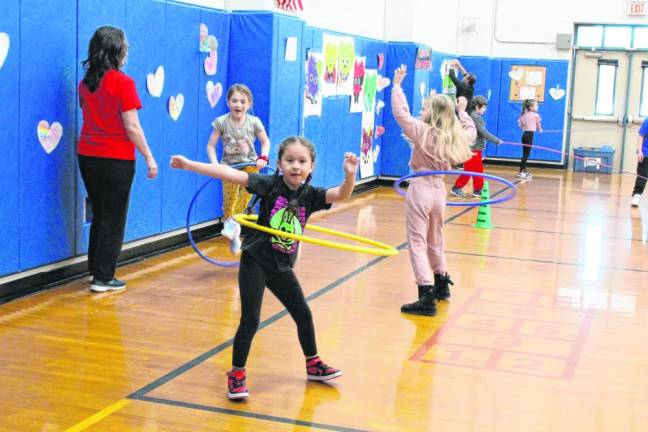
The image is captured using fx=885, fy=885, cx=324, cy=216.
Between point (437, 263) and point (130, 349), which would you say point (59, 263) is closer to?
point (130, 349)

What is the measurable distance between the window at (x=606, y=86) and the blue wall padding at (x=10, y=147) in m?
15.9

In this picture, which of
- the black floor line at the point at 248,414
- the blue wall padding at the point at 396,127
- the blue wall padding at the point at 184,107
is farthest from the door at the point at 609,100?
the black floor line at the point at 248,414

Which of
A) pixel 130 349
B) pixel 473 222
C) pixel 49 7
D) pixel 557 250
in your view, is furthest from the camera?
pixel 473 222

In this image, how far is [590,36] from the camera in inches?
766

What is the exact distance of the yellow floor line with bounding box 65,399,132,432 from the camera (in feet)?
12.8

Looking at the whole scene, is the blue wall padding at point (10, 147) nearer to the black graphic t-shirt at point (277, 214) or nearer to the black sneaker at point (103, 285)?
the black sneaker at point (103, 285)

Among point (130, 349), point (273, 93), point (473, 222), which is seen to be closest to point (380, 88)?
point (473, 222)

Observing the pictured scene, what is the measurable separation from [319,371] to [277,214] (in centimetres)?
88

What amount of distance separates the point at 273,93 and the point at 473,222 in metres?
3.26

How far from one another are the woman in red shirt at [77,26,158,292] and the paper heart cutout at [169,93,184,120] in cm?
163

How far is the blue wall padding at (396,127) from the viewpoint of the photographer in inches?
574

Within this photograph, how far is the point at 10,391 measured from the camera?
14.1 feet

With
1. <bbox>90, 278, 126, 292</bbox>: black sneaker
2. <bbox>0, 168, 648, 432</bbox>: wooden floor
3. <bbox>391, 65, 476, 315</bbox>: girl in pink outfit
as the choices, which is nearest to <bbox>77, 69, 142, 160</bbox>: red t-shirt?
<bbox>90, 278, 126, 292</bbox>: black sneaker

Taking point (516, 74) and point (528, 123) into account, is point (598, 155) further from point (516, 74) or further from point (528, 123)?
point (516, 74)
